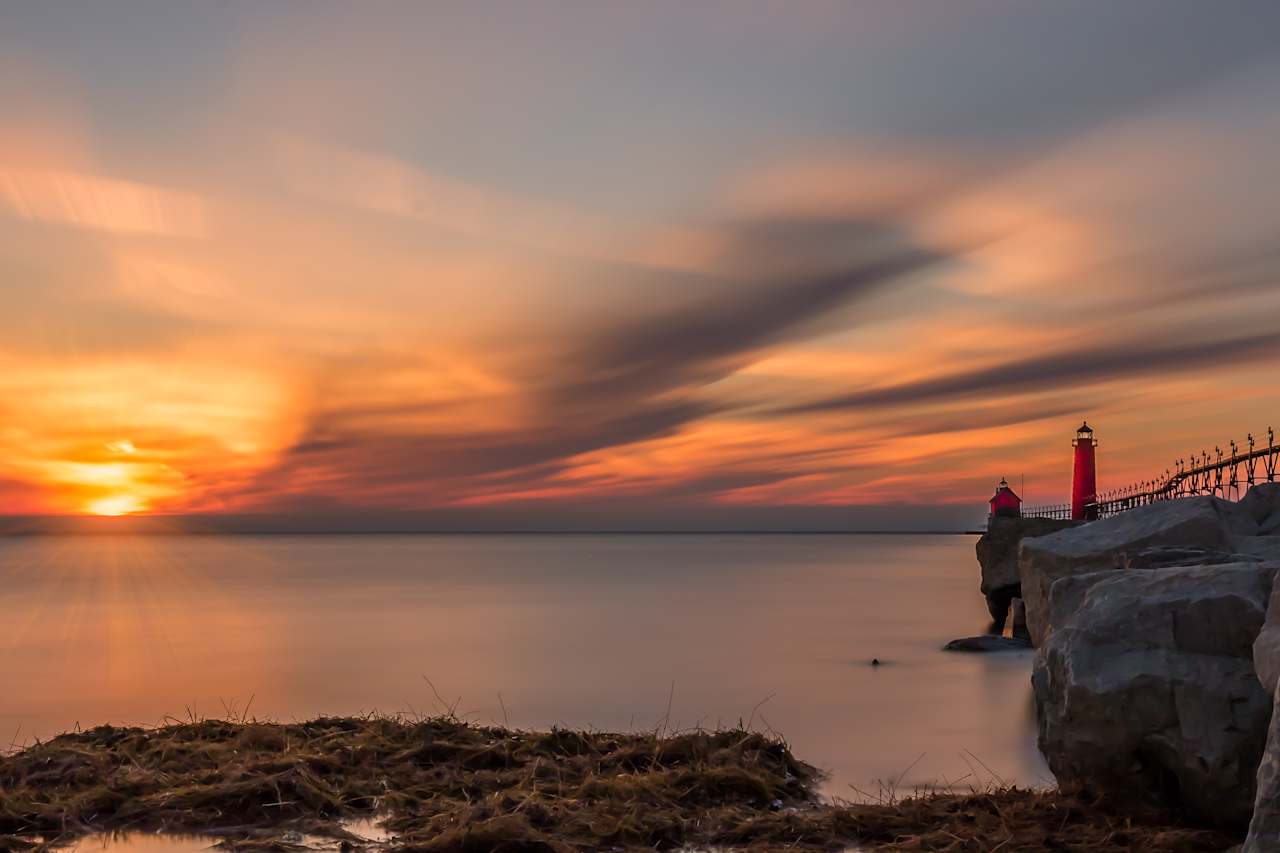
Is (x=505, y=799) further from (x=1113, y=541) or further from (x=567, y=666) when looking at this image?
(x=567, y=666)

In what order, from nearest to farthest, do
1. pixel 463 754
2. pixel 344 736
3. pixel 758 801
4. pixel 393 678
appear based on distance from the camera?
pixel 758 801 < pixel 463 754 < pixel 344 736 < pixel 393 678

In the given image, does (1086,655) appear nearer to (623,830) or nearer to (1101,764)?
(1101,764)

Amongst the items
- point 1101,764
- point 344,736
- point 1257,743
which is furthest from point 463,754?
point 1257,743

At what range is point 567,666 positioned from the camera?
25734mm

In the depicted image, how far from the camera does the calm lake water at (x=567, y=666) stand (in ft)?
48.8

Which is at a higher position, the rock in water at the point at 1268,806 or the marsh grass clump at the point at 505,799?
the rock in water at the point at 1268,806

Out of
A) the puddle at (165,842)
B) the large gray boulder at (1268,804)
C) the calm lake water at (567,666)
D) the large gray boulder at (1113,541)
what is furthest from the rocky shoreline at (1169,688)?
the puddle at (165,842)

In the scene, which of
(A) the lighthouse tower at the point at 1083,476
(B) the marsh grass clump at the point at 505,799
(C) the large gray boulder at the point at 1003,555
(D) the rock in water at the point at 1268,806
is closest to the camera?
(D) the rock in water at the point at 1268,806

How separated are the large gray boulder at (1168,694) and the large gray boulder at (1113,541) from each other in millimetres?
4776

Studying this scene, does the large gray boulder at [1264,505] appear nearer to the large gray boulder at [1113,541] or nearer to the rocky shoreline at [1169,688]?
the large gray boulder at [1113,541]

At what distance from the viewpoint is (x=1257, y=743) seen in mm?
6812

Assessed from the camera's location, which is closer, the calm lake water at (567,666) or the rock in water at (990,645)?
the calm lake water at (567,666)

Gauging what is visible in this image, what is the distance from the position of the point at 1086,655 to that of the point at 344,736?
6.76 metres

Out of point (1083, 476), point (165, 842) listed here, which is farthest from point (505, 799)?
point (1083, 476)
